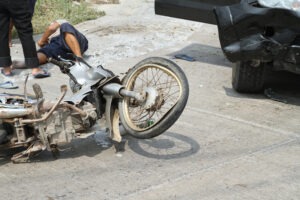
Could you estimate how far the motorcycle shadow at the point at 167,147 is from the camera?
4.32 metres

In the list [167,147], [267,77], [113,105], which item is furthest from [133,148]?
[267,77]

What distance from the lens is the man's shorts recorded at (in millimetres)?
6887

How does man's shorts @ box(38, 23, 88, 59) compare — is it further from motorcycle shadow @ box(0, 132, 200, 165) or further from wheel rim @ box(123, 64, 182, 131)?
wheel rim @ box(123, 64, 182, 131)

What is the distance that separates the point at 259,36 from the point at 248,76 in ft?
2.25

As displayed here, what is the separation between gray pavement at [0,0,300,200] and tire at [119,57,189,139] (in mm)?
317

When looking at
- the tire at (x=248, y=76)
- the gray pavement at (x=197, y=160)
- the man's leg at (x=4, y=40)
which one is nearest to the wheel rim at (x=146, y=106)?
the gray pavement at (x=197, y=160)

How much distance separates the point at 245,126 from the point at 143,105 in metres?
1.38

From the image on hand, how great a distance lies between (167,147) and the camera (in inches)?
176

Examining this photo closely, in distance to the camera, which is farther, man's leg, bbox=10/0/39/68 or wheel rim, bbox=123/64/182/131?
man's leg, bbox=10/0/39/68

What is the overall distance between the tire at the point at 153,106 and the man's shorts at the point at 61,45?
2.84m

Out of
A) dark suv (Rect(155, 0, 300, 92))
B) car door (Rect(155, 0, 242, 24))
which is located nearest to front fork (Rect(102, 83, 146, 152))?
dark suv (Rect(155, 0, 300, 92))

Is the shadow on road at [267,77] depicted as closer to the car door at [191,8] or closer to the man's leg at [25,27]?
the car door at [191,8]

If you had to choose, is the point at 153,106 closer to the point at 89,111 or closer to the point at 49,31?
the point at 89,111

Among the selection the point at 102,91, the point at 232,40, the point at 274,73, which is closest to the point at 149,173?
the point at 102,91
